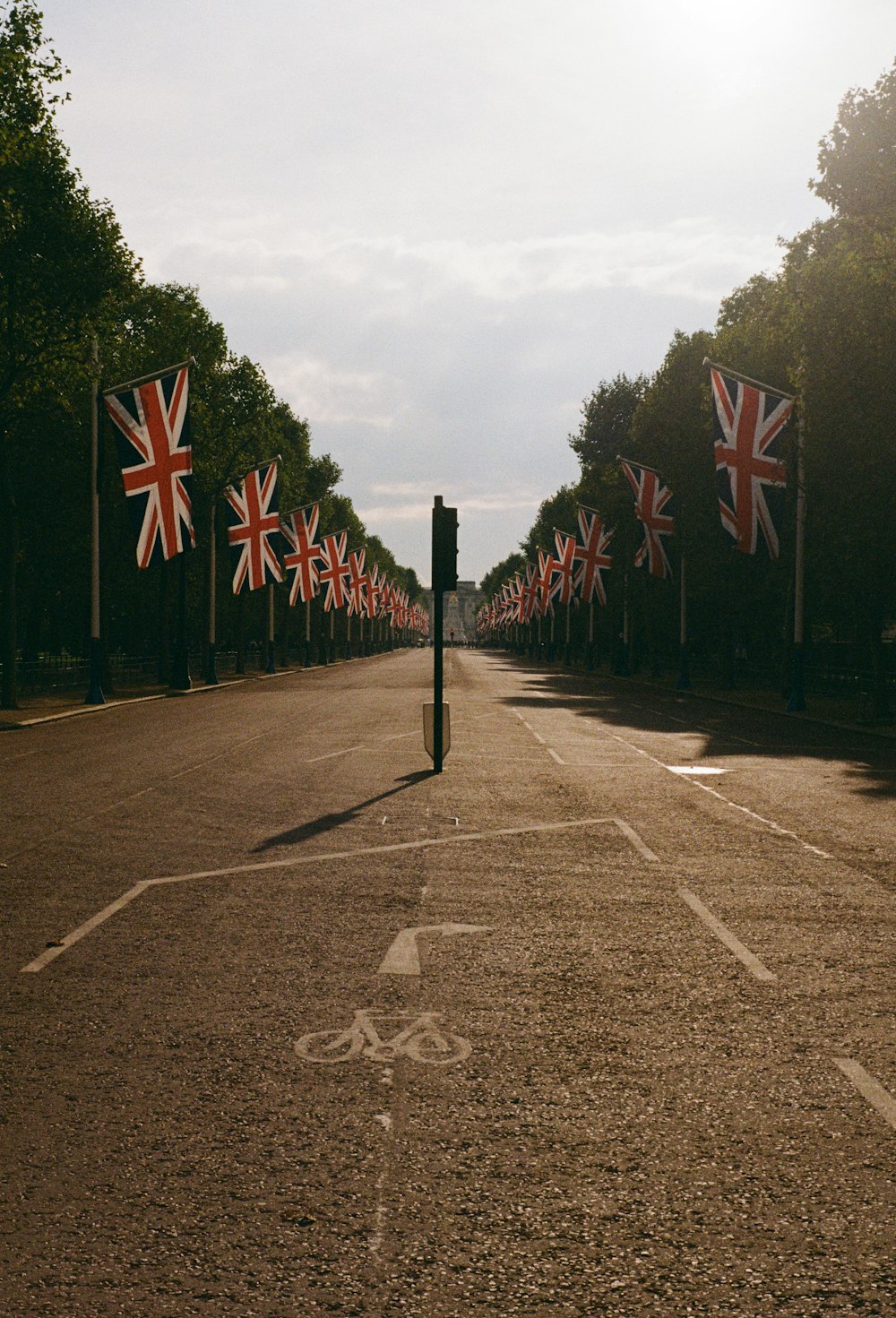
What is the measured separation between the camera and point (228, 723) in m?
32.1

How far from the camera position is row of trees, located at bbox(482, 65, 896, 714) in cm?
3434

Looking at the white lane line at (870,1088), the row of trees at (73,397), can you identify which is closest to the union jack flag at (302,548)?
the row of trees at (73,397)

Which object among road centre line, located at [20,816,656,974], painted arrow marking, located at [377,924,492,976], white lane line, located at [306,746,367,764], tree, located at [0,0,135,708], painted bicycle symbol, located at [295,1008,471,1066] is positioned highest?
tree, located at [0,0,135,708]

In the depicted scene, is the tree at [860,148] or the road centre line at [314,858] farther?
the tree at [860,148]

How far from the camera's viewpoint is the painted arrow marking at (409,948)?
791cm

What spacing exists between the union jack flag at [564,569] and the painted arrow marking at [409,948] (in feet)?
197

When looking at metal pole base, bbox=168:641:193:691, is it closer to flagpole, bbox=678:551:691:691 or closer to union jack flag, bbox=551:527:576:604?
flagpole, bbox=678:551:691:691

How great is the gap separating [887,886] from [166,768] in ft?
40.4

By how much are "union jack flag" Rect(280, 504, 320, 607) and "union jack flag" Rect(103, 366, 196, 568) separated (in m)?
30.5

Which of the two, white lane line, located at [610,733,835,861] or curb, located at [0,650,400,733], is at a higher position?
white lane line, located at [610,733,835,861]

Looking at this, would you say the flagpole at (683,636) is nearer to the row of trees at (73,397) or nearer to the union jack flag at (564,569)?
the union jack flag at (564,569)

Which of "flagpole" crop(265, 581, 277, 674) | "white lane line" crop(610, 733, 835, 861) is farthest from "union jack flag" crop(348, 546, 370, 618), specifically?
"white lane line" crop(610, 733, 835, 861)

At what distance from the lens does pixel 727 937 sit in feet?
29.3

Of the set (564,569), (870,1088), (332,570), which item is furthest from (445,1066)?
(332,570)
